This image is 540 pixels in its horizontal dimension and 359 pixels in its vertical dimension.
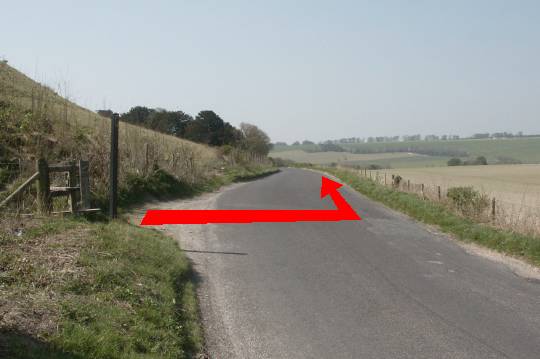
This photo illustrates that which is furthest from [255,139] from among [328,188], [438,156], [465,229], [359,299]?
[359,299]

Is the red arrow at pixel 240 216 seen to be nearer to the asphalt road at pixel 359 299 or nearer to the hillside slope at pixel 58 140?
the hillside slope at pixel 58 140

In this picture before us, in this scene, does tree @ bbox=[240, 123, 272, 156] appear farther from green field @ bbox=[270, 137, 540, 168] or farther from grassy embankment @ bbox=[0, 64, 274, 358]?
grassy embankment @ bbox=[0, 64, 274, 358]

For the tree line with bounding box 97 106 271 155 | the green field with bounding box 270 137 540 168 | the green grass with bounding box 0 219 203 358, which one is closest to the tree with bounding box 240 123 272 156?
the tree line with bounding box 97 106 271 155

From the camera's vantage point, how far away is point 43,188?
988cm

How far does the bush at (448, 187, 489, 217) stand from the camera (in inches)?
613

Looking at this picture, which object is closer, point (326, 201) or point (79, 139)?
point (79, 139)

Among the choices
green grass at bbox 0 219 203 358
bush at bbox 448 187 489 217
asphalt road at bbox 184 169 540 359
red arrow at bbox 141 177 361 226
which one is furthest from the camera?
bush at bbox 448 187 489 217

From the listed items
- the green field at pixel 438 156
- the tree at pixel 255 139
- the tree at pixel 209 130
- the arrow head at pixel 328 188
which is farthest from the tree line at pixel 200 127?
the green field at pixel 438 156

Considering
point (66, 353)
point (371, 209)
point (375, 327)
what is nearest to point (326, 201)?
point (371, 209)

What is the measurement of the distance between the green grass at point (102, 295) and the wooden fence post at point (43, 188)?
106 cm

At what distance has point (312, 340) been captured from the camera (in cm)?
591

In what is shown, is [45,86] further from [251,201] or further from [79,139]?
[251,201]

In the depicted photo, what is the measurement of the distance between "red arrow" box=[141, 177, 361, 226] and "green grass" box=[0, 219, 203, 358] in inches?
220

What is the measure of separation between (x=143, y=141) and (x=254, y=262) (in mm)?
13405
